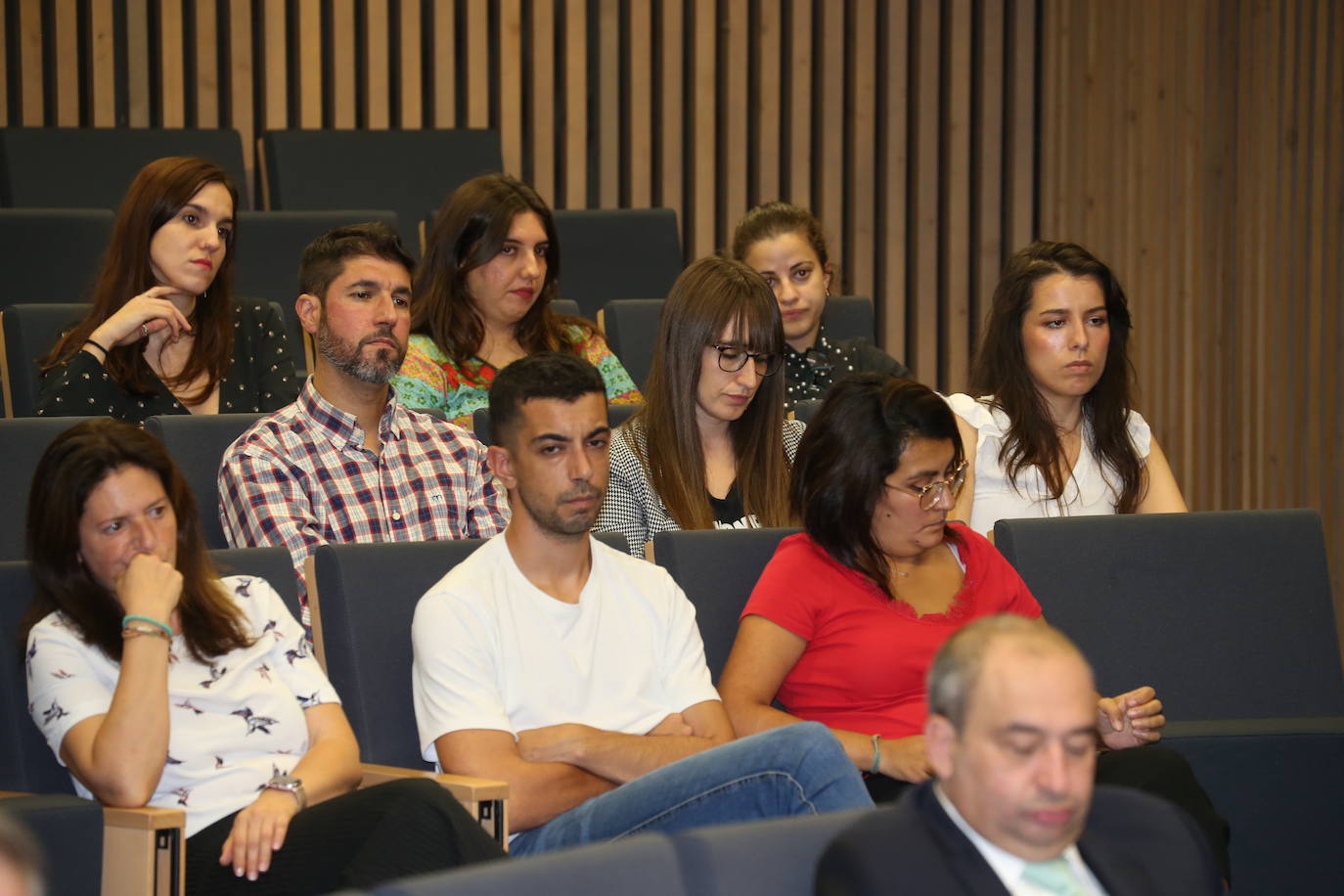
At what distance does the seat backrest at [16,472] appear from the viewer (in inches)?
122

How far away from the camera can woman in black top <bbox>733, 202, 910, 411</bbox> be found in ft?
A: 14.1

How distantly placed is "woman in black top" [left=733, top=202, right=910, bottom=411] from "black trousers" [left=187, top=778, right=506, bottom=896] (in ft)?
7.05

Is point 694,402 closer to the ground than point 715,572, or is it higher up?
higher up

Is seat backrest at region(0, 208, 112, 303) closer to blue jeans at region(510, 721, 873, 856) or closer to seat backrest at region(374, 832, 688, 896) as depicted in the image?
blue jeans at region(510, 721, 873, 856)

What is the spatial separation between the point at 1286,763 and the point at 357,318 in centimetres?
187

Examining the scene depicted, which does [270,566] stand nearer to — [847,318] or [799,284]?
[799,284]

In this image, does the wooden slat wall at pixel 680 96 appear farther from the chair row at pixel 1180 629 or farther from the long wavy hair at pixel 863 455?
the long wavy hair at pixel 863 455

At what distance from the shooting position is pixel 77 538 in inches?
95.3

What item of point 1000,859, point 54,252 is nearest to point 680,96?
point 54,252

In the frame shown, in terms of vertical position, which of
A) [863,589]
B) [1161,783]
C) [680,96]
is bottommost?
[1161,783]

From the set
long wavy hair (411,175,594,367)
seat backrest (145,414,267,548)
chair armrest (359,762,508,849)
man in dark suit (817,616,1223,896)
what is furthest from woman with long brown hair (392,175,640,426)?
man in dark suit (817,616,1223,896)

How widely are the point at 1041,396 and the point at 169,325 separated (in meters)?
1.85

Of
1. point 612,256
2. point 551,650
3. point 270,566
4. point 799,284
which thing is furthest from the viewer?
point 612,256

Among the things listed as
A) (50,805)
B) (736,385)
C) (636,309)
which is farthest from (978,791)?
(636,309)
